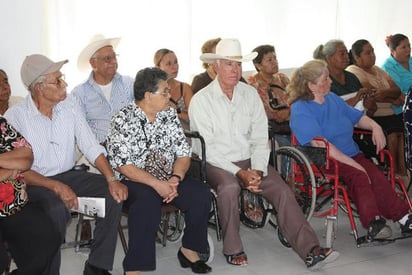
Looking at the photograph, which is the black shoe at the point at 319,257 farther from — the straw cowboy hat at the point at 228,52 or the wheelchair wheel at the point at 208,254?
the straw cowboy hat at the point at 228,52

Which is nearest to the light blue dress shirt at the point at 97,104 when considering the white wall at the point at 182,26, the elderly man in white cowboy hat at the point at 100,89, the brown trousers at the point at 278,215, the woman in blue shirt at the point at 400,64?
the elderly man in white cowboy hat at the point at 100,89

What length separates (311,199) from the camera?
12.7 feet

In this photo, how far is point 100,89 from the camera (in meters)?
4.14

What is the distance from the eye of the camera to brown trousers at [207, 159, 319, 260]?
3607 millimetres

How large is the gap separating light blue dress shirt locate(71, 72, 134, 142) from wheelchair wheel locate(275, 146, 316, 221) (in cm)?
110

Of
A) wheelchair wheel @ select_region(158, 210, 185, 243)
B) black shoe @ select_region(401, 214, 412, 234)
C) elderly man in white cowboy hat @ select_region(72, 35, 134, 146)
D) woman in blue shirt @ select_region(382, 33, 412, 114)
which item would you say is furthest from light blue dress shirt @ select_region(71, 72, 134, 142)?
woman in blue shirt @ select_region(382, 33, 412, 114)

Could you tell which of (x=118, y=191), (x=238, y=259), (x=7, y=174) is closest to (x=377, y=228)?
(x=238, y=259)

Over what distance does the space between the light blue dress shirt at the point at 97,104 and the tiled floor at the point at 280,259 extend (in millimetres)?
746

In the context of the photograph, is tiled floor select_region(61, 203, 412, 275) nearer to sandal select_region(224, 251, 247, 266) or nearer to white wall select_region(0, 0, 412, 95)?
sandal select_region(224, 251, 247, 266)

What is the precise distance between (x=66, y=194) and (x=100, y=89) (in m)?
1.12

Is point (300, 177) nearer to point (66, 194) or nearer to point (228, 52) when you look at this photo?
point (228, 52)

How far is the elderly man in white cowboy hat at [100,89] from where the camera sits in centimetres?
409

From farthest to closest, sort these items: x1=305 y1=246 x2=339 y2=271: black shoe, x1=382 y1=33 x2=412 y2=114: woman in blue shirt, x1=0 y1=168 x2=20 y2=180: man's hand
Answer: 1. x1=382 y1=33 x2=412 y2=114: woman in blue shirt
2. x1=305 y1=246 x2=339 y2=271: black shoe
3. x1=0 y1=168 x2=20 y2=180: man's hand

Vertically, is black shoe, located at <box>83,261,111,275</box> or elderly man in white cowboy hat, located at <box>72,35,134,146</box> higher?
elderly man in white cowboy hat, located at <box>72,35,134,146</box>
